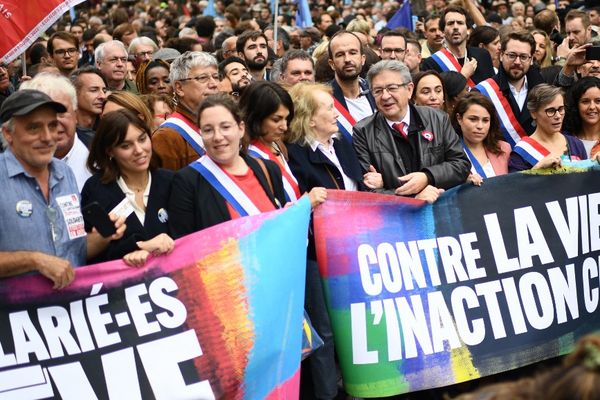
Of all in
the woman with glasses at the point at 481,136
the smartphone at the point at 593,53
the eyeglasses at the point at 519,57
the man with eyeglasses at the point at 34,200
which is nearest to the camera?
the man with eyeglasses at the point at 34,200

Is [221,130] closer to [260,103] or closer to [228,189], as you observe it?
[228,189]

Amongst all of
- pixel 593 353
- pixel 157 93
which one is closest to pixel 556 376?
pixel 593 353

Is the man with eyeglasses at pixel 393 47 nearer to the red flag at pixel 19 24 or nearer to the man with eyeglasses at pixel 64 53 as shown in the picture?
the man with eyeglasses at pixel 64 53

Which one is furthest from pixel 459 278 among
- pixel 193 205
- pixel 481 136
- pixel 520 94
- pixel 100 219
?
pixel 520 94

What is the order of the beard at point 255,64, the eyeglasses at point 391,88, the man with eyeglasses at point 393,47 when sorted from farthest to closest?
the beard at point 255,64 < the man with eyeglasses at point 393,47 < the eyeglasses at point 391,88

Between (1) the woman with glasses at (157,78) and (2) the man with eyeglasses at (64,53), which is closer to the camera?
(1) the woman with glasses at (157,78)

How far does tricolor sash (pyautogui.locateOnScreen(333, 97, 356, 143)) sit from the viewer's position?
23.8ft

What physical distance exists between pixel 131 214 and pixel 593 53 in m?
4.80

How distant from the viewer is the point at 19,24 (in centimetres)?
736

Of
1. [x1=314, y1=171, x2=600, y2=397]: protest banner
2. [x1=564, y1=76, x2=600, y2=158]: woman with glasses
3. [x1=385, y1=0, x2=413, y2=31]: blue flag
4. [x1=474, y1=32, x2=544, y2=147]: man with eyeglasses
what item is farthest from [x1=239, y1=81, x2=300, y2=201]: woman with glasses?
[x1=385, y1=0, x2=413, y2=31]: blue flag

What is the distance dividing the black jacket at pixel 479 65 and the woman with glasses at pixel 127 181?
5040 mm

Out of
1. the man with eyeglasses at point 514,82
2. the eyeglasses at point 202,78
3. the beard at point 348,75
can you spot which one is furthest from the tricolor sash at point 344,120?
the man with eyeglasses at point 514,82

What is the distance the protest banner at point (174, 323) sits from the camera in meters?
4.82

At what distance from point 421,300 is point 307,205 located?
3.06 ft
